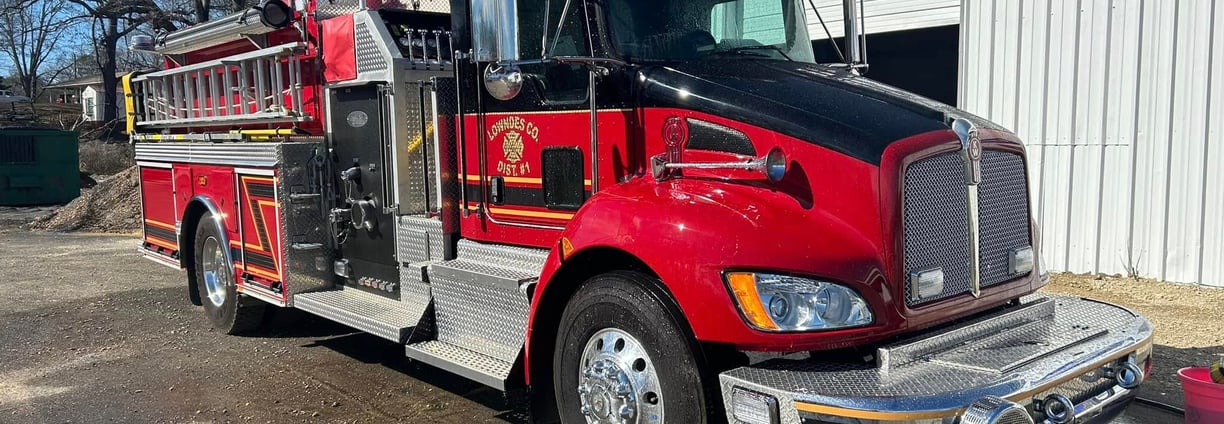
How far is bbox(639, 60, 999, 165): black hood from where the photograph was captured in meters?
3.41

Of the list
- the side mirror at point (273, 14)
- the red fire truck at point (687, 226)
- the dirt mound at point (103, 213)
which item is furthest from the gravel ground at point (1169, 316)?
the dirt mound at point (103, 213)

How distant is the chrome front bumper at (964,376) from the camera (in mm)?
2895

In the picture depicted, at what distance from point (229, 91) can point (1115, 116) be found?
7380mm

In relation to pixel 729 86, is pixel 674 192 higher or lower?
lower

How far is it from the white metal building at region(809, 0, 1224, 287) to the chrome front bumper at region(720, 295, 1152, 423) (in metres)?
4.02

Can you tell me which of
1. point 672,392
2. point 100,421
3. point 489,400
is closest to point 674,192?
point 672,392

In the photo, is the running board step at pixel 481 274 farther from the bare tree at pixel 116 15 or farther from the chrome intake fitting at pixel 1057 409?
the bare tree at pixel 116 15

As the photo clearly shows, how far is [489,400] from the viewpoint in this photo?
17.5ft

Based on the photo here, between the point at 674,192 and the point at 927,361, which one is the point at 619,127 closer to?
the point at 674,192

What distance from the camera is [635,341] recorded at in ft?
11.5

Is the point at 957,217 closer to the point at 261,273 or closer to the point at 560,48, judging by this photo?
the point at 560,48

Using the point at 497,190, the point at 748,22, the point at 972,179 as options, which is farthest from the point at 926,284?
the point at 497,190

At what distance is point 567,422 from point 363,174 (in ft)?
9.16

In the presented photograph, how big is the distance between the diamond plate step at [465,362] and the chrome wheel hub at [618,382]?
63 cm
